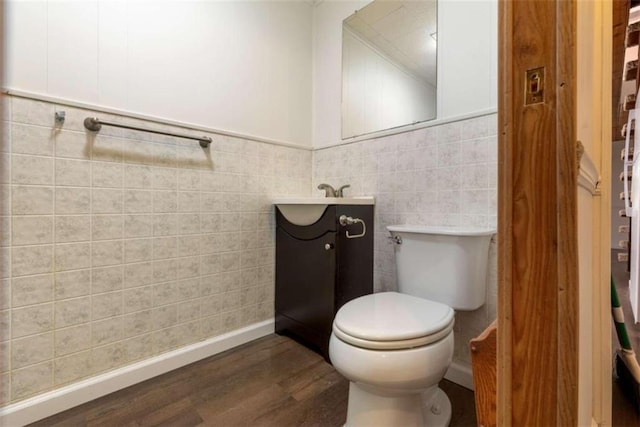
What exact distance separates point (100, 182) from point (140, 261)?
1.24 ft

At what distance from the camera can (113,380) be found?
1232mm

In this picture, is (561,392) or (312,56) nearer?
(561,392)

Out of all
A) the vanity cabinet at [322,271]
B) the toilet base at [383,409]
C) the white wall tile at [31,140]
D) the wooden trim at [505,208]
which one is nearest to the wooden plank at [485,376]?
the wooden trim at [505,208]

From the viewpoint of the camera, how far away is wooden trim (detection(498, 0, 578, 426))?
0.41m

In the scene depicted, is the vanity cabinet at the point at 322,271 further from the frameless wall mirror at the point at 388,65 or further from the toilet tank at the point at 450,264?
the frameless wall mirror at the point at 388,65

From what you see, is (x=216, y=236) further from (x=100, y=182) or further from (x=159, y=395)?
(x=159, y=395)

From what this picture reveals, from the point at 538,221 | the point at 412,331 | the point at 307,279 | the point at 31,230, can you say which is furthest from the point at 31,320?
the point at 538,221

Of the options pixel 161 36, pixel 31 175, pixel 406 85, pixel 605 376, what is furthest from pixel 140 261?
pixel 605 376

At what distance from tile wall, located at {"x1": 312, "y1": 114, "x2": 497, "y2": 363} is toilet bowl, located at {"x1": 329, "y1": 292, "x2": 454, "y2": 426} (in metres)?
0.42

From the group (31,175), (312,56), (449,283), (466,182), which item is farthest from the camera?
(312,56)

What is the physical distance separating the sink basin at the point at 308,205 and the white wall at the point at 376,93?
48cm

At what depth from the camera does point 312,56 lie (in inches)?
79.7

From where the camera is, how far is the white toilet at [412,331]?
2.82ft

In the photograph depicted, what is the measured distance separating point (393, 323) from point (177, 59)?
153 centimetres
